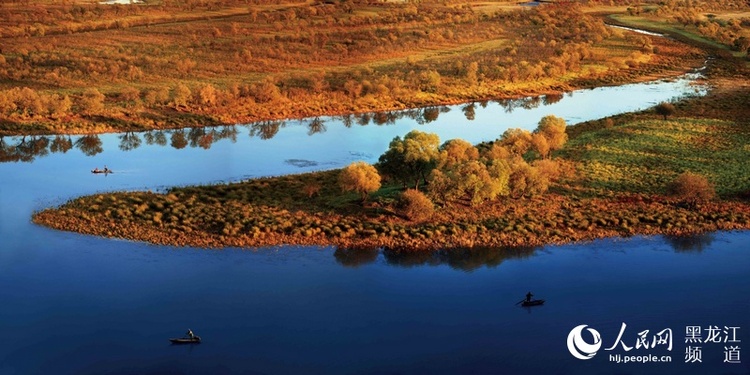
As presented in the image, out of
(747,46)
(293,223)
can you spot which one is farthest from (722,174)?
(747,46)

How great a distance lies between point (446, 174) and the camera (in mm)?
43281

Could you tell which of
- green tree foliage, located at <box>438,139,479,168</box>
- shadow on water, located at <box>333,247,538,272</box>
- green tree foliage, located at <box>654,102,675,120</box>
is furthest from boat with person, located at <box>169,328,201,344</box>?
green tree foliage, located at <box>654,102,675,120</box>

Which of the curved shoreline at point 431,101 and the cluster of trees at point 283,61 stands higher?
the cluster of trees at point 283,61

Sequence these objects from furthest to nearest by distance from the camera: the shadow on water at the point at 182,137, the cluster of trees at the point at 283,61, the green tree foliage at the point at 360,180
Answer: the cluster of trees at the point at 283,61 < the shadow on water at the point at 182,137 < the green tree foliage at the point at 360,180

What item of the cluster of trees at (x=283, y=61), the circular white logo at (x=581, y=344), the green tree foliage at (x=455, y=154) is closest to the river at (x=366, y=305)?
the circular white logo at (x=581, y=344)

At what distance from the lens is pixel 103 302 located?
32.6m

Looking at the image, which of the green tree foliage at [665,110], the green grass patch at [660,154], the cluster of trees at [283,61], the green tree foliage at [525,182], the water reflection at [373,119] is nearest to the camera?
the green tree foliage at [525,182]

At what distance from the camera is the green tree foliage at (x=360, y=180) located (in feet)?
137

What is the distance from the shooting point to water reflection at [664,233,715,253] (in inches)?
1515

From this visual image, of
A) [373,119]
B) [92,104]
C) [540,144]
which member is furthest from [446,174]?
[92,104]

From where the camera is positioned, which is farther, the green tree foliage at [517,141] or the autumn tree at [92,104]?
the autumn tree at [92,104]

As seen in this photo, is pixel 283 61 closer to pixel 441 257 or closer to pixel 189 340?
pixel 441 257

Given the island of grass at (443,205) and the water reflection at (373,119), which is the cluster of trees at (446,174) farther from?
the water reflection at (373,119)

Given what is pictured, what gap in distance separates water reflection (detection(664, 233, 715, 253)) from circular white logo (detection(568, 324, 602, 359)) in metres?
10.3
